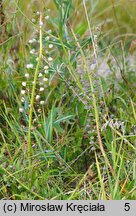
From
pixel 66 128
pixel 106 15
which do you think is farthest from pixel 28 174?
pixel 106 15

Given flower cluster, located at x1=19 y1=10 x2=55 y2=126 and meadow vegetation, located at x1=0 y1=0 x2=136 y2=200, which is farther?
flower cluster, located at x1=19 y1=10 x2=55 y2=126

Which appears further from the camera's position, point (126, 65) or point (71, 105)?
point (126, 65)

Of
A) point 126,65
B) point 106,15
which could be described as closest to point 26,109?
point 126,65

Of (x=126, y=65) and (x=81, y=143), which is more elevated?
(x=126, y=65)

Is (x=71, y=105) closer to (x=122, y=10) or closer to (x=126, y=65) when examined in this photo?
(x=126, y=65)

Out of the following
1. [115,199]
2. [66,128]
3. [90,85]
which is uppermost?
[90,85]

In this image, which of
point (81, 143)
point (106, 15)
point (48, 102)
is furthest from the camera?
point (106, 15)

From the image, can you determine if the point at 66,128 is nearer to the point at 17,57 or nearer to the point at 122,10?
the point at 17,57

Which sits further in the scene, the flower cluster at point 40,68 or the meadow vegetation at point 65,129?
the flower cluster at point 40,68

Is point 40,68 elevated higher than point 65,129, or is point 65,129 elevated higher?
point 40,68

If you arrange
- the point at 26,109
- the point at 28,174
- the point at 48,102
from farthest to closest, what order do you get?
the point at 48,102 → the point at 26,109 → the point at 28,174
